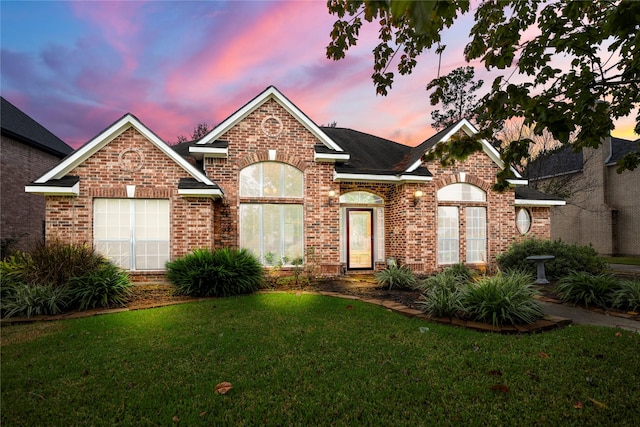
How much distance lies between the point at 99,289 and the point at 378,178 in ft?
29.3

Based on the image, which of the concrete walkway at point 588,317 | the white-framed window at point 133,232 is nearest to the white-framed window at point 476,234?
the concrete walkway at point 588,317

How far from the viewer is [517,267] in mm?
10438

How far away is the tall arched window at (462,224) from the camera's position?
39.2ft

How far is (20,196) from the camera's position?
569 inches

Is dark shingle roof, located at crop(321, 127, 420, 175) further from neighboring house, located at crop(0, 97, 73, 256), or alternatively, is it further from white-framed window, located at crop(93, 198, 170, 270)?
neighboring house, located at crop(0, 97, 73, 256)

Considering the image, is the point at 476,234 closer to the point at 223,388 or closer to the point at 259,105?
the point at 259,105

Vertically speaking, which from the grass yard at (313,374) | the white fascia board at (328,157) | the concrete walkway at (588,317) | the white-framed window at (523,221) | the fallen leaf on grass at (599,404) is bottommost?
the concrete walkway at (588,317)

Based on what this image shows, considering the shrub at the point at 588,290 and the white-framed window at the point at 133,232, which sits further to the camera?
the white-framed window at the point at 133,232

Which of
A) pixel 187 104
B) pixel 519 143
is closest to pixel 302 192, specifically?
pixel 519 143

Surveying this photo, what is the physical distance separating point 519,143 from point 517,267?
30.3 ft

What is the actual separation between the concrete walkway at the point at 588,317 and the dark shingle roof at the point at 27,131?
2035 cm

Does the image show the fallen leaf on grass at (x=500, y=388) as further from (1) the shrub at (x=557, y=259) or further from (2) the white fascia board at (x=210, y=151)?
(2) the white fascia board at (x=210, y=151)

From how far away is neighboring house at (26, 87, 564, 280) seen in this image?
9.14 meters

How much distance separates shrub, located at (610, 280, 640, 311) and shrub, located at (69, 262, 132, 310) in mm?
10583
